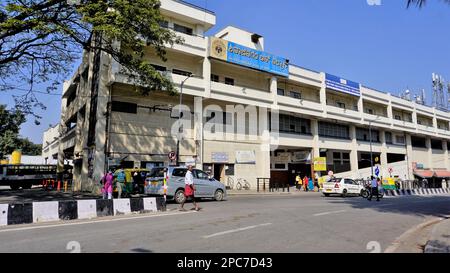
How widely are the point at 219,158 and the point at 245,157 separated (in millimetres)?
3031

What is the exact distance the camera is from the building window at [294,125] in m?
36.7

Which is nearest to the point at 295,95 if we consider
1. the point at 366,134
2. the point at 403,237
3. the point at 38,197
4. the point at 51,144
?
the point at 366,134

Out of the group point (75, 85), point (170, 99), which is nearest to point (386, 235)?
point (170, 99)

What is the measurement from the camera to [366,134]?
47.7 metres

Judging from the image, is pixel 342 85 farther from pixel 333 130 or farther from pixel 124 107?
pixel 124 107

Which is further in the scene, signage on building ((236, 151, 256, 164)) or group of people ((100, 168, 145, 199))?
signage on building ((236, 151, 256, 164))

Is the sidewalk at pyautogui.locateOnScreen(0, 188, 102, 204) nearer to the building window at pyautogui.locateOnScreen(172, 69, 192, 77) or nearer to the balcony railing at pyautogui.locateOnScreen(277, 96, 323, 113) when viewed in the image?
→ the building window at pyautogui.locateOnScreen(172, 69, 192, 77)

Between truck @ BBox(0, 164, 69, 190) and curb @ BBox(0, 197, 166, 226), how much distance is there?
2649 cm

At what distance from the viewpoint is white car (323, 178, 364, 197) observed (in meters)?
26.3

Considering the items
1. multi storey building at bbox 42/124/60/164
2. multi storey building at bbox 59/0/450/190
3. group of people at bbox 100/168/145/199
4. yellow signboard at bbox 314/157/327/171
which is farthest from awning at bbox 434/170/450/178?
multi storey building at bbox 42/124/60/164
